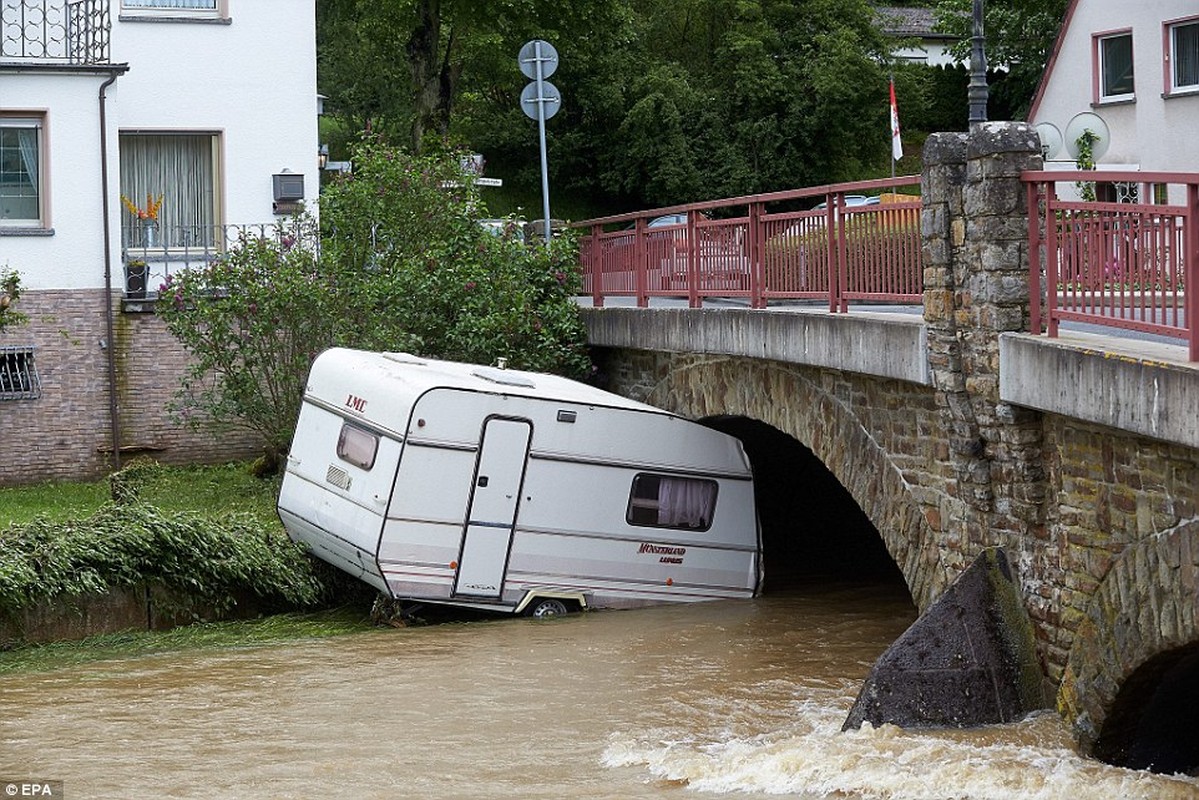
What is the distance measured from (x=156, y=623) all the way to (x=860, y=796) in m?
7.75

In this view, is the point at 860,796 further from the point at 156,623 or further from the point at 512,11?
the point at 512,11

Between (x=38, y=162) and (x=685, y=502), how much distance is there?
9773 mm

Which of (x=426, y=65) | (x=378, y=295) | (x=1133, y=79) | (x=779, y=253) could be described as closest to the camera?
(x=779, y=253)

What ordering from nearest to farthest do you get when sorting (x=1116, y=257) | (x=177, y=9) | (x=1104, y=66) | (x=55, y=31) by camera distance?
1. (x=1116, y=257)
2. (x=55, y=31)
3. (x=177, y=9)
4. (x=1104, y=66)

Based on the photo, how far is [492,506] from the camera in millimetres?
15273

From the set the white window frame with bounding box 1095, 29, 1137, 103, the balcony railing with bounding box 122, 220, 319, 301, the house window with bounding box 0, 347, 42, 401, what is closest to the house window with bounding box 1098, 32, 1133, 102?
the white window frame with bounding box 1095, 29, 1137, 103

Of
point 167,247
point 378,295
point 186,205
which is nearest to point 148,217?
point 167,247

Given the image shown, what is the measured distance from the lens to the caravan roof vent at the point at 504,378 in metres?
15.6

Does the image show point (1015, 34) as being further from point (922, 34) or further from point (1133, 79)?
point (922, 34)

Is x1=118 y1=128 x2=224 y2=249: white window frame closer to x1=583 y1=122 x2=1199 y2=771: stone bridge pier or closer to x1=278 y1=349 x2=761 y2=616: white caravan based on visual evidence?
x1=278 y1=349 x2=761 y2=616: white caravan

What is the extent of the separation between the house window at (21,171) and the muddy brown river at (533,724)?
352 inches

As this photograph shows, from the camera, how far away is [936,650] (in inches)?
425

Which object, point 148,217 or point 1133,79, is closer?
point 148,217

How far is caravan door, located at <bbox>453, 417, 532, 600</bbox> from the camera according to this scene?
15188 millimetres
